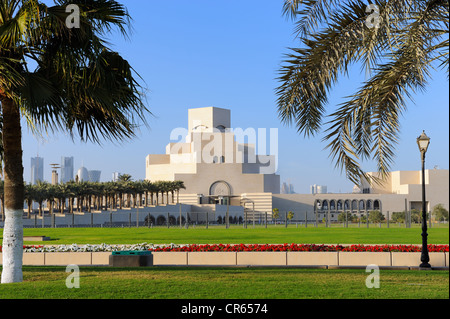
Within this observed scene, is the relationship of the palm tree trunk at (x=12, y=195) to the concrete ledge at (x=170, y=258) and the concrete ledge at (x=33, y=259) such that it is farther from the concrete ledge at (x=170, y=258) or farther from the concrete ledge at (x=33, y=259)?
the concrete ledge at (x=33, y=259)

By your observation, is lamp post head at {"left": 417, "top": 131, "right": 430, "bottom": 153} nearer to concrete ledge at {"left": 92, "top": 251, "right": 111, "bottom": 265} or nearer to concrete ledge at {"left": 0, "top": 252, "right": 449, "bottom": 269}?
concrete ledge at {"left": 0, "top": 252, "right": 449, "bottom": 269}

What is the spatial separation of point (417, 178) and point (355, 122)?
362 feet

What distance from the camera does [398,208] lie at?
107750 millimetres

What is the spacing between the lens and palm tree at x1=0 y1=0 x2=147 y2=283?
10219 mm

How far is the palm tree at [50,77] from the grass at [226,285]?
153cm

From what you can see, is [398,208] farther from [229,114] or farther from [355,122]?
[355,122]

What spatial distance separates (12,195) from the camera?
36.6ft

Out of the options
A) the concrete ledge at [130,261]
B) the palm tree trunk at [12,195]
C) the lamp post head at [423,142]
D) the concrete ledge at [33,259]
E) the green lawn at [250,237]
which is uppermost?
the lamp post head at [423,142]

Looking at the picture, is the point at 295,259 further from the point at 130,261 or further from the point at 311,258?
the point at 130,261

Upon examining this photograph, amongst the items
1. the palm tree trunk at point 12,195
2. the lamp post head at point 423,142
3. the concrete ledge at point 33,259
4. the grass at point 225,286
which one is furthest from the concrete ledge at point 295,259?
the palm tree trunk at point 12,195

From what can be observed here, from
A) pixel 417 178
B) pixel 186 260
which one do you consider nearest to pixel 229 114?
pixel 417 178

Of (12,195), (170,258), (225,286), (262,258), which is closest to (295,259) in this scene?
(262,258)

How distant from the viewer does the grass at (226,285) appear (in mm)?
9765

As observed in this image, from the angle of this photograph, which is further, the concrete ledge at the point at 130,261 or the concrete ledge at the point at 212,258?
the concrete ledge at the point at 212,258
